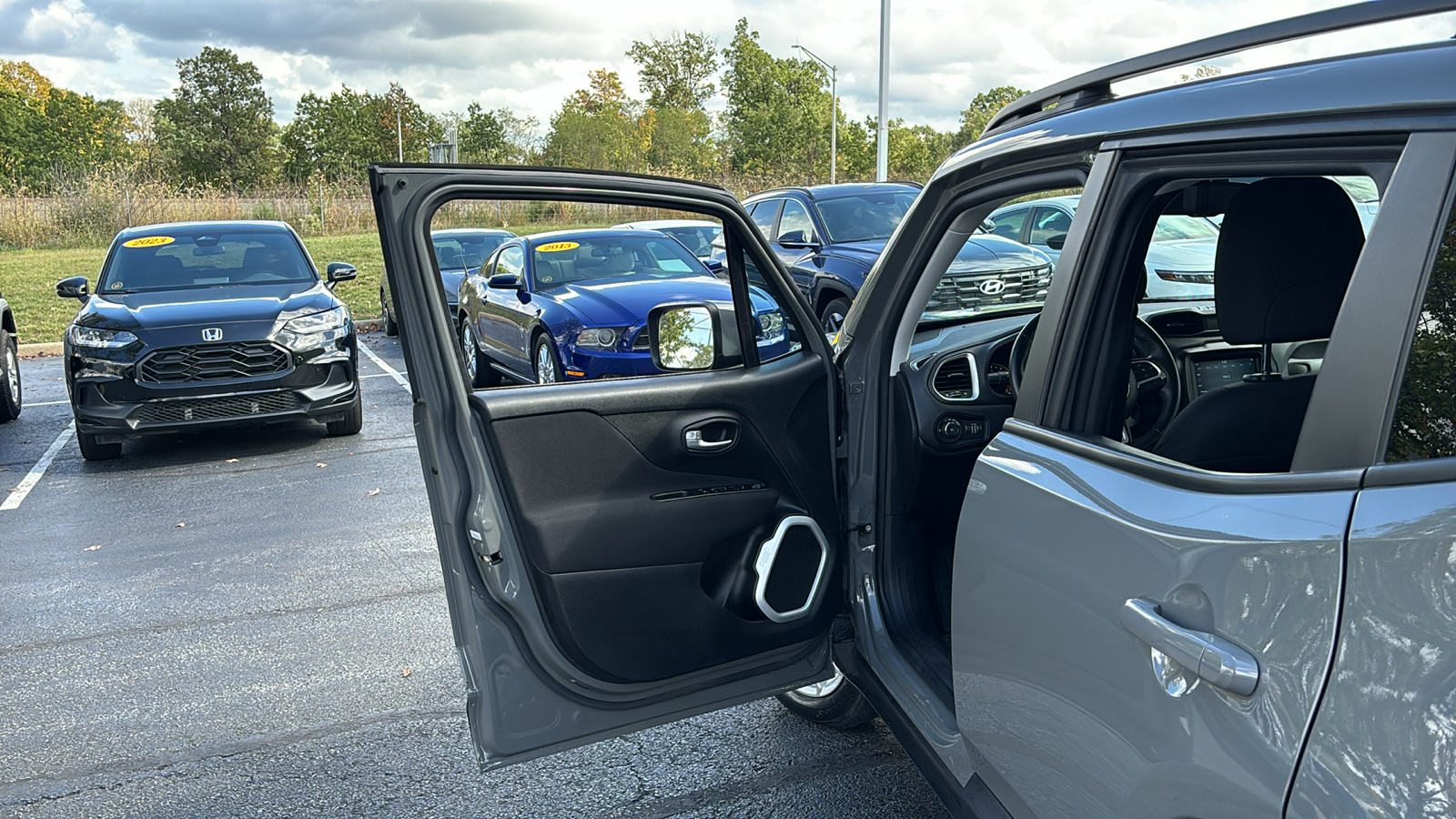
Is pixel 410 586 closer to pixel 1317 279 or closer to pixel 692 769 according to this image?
pixel 692 769

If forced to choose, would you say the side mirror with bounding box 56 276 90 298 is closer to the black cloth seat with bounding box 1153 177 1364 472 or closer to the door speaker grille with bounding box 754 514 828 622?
the door speaker grille with bounding box 754 514 828 622

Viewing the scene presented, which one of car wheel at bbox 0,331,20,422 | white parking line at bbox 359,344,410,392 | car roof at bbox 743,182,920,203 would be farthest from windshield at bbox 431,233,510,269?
car wheel at bbox 0,331,20,422

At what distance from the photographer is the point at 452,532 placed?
2400 millimetres

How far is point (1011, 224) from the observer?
→ 10.5m

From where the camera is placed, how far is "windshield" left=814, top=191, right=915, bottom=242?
11.0 meters

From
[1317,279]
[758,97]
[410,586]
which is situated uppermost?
[758,97]

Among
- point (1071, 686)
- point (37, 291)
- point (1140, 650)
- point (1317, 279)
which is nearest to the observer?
point (1140, 650)

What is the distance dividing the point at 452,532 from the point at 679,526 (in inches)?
21.7

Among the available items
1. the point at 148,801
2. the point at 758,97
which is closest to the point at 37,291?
the point at 148,801

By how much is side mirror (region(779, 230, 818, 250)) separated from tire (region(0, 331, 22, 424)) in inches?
283

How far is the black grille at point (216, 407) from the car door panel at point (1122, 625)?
22.1 ft

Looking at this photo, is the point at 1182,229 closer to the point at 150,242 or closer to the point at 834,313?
the point at 834,313

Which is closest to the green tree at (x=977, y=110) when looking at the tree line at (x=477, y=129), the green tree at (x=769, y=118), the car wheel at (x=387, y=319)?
the tree line at (x=477, y=129)

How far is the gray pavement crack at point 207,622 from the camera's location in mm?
4344
